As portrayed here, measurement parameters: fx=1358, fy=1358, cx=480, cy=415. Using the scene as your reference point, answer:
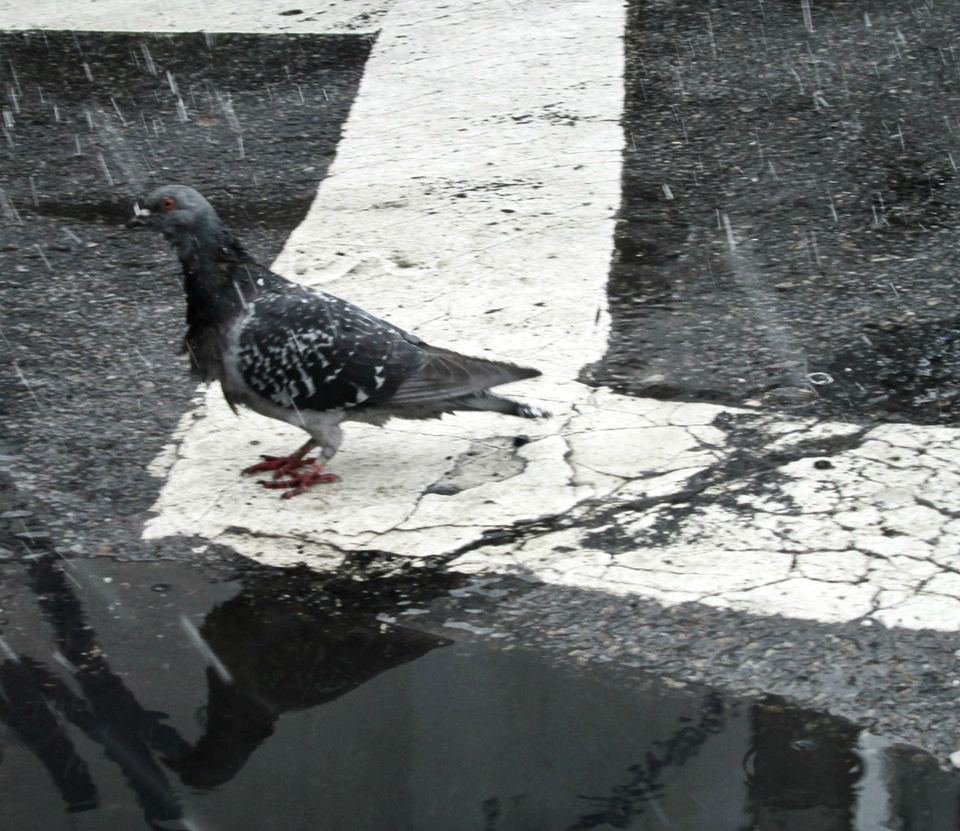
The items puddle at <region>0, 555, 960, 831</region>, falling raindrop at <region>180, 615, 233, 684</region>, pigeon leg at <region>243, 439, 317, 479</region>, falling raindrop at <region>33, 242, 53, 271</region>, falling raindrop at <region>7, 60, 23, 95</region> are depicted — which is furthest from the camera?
falling raindrop at <region>7, 60, 23, 95</region>

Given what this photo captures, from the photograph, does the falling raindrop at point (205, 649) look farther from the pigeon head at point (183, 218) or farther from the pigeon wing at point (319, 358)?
the pigeon head at point (183, 218)

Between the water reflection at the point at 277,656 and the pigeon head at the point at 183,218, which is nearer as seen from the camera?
the water reflection at the point at 277,656

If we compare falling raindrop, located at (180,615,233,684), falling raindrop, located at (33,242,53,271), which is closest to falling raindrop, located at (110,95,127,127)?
falling raindrop, located at (33,242,53,271)

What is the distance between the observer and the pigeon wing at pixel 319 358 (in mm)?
4160

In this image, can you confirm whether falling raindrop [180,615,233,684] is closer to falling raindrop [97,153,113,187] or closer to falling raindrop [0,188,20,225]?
falling raindrop [0,188,20,225]

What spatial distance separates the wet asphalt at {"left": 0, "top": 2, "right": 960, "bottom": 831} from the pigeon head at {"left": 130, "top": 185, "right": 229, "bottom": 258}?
65 cm

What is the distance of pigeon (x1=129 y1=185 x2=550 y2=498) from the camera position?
13.7 feet

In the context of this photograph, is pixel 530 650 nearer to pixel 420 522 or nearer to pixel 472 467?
pixel 420 522

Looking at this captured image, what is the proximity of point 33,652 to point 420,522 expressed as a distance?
1146mm

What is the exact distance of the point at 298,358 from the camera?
4172mm

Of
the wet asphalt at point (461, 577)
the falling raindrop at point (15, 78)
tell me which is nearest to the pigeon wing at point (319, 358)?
the wet asphalt at point (461, 577)

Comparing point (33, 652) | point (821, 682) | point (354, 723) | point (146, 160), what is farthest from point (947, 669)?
point (146, 160)

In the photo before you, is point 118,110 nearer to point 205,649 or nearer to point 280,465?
point 280,465

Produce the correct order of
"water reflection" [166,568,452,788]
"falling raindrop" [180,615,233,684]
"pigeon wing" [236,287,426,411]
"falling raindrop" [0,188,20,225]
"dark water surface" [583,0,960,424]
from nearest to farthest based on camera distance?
"water reflection" [166,568,452,788], "falling raindrop" [180,615,233,684], "pigeon wing" [236,287,426,411], "dark water surface" [583,0,960,424], "falling raindrop" [0,188,20,225]
